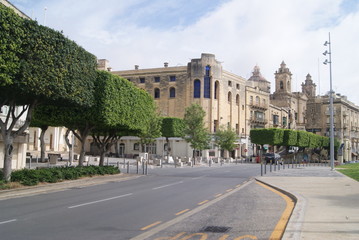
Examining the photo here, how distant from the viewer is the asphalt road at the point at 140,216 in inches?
311

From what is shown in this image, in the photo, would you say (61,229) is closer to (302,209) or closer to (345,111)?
(302,209)

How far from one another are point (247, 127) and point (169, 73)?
20487mm

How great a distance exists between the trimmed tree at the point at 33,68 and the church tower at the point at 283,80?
82343 millimetres

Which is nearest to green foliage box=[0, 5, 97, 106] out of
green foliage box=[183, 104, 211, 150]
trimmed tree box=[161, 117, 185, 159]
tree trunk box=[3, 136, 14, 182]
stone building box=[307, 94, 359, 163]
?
tree trunk box=[3, 136, 14, 182]

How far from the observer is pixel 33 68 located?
15.9 m

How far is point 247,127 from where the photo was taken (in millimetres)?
75688

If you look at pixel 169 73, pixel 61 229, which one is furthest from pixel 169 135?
pixel 61 229

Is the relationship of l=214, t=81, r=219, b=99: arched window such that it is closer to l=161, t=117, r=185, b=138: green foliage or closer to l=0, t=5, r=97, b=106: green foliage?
l=161, t=117, r=185, b=138: green foliage

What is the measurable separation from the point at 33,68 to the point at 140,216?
9.38 m

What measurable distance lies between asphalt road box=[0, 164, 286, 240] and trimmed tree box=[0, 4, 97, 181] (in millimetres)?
4676

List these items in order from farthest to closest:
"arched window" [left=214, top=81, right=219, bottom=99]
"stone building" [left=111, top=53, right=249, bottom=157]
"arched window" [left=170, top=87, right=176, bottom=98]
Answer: "arched window" [left=170, top=87, right=176, bottom=98] < "arched window" [left=214, top=81, right=219, bottom=99] < "stone building" [left=111, top=53, right=249, bottom=157]

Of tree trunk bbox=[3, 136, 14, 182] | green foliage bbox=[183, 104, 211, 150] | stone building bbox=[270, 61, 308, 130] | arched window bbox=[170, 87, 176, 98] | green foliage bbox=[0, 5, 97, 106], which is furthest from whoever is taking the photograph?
stone building bbox=[270, 61, 308, 130]

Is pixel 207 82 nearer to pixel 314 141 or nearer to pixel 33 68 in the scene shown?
pixel 314 141

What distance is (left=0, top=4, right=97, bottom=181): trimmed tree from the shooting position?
1468cm
